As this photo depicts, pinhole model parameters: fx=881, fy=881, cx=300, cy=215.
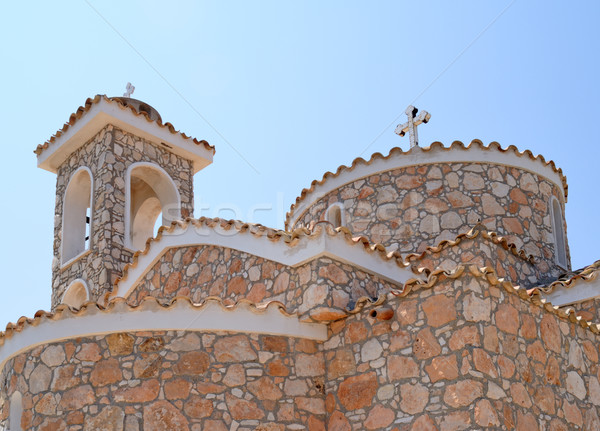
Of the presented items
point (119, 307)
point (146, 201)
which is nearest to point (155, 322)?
point (119, 307)

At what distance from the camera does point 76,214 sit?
56.1 feet

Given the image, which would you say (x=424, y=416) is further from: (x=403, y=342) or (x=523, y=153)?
(x=523, y=153)

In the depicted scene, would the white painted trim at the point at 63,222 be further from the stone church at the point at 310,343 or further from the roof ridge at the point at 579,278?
the roof ridge at the point at 579,278

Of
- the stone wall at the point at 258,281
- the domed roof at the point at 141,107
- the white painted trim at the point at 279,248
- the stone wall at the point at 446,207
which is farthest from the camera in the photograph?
the domed roof at the point at 141,107

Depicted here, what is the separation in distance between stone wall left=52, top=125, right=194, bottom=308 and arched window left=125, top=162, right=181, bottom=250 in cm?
13

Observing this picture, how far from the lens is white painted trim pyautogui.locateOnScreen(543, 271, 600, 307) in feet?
40.6

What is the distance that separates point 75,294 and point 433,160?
697 cm

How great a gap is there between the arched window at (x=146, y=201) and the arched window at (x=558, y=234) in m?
6.84

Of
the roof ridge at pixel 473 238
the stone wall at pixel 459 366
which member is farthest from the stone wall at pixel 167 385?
the roof ridge at pixel 473 238

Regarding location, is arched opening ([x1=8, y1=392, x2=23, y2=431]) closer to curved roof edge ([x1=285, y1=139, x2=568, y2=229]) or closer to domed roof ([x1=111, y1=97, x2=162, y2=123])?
curved roof edge ([x1=285, y1=139, x2=568, y2=229])

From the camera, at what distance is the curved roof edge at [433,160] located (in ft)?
46.9

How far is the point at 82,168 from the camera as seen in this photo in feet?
54.9

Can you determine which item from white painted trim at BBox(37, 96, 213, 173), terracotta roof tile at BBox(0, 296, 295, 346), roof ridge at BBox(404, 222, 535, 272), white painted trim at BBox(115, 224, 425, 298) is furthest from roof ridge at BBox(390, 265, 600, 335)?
white painted trim at BBox(37, 96, 213, 173)

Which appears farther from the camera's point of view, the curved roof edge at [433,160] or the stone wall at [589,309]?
the curved roof edge at [433,160]
